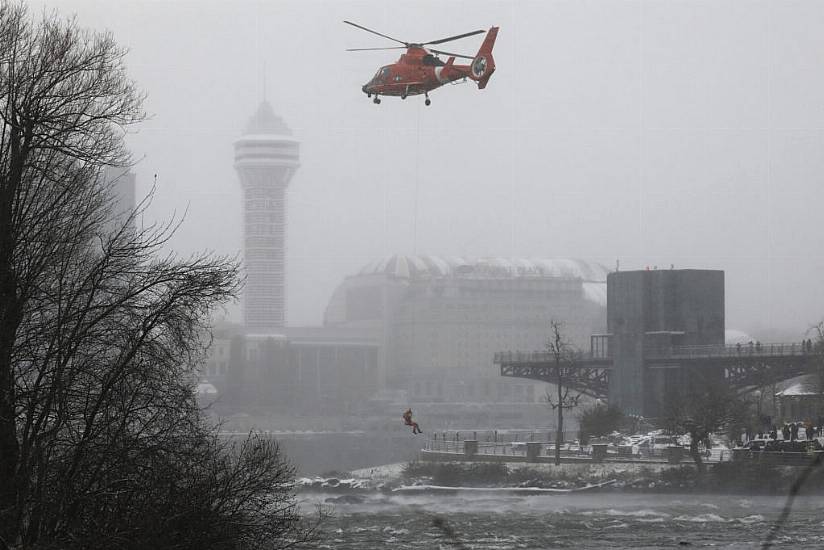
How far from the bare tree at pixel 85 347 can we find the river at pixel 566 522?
32.5 meters

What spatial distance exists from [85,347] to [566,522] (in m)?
48.7

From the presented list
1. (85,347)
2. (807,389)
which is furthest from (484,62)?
(807,389)

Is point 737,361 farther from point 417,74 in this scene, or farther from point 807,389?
point 417,74

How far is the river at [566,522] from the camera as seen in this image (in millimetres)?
65375

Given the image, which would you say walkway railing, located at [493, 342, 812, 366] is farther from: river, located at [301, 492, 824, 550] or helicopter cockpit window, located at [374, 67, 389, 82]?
helicopter cockpit window, located at [374, 67, 389, 82]

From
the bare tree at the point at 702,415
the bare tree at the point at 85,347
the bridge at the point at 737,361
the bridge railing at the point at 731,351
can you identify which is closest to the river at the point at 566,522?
the bare tree at the point at 702,415

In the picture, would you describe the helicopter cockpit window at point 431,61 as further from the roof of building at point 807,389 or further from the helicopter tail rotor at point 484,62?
the roof of building at point 807,389

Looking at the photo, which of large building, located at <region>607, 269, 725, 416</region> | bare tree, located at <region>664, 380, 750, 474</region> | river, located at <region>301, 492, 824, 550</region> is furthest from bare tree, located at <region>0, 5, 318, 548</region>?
large building, located at <region>607, 269, 725, 416</region>

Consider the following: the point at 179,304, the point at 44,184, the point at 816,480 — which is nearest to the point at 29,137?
the point at 44,184

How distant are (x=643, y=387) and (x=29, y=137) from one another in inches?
4303

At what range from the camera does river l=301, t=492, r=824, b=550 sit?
214 feet

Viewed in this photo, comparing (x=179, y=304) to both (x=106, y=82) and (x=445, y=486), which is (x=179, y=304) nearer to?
(x=106, y=82)

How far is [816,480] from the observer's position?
286 ft

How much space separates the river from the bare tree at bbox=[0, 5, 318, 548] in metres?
32.5
